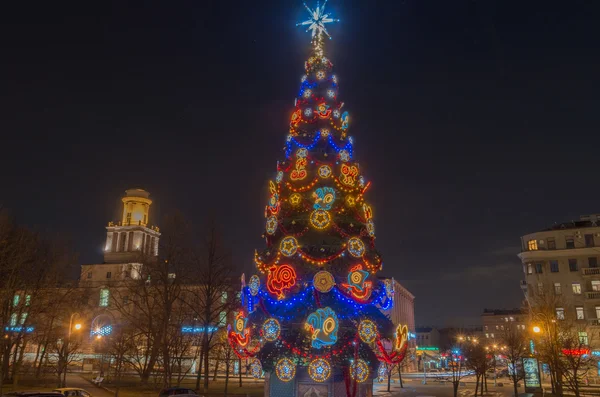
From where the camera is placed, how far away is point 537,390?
130 feet

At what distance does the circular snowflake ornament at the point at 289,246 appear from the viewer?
23.6 m

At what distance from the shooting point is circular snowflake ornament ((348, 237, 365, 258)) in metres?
23.5

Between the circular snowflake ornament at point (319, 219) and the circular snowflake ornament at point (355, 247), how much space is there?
1.54 meters

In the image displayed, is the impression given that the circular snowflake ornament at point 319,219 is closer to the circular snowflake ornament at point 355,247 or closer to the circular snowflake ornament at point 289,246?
the circular snowflake ornament at point 289,246

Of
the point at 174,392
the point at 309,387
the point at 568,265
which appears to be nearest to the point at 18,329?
the point at 174,392

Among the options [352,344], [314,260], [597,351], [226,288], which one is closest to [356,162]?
[314,260]

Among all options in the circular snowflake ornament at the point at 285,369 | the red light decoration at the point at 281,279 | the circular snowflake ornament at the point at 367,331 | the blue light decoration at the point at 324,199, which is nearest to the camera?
the circular snowflake ornament at the point at 367,331

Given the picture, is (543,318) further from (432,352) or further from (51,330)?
(432,352)

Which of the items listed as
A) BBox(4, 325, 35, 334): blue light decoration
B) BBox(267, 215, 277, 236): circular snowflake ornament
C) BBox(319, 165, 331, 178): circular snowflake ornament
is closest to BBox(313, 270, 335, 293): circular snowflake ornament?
BBox(267, 215, 277, 236): circular snowflake ornament

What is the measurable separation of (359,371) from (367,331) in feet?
6.56

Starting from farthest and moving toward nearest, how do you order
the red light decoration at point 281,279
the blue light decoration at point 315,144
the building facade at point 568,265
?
1. the building facade at point 568,265
2. the blue light decoration at point 315,144
3. the red light decoration at point 281,279

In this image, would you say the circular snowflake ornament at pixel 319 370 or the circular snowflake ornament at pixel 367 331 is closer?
the circular snowflake ornament at pixel 319 370

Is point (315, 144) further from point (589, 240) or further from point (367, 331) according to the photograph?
point (589, 240)

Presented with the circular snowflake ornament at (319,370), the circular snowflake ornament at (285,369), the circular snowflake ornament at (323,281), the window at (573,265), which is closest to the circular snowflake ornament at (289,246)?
the circular snowflake ornament at (323,281)
